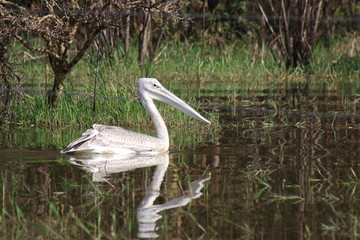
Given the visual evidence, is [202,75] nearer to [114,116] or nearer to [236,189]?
[114,116]

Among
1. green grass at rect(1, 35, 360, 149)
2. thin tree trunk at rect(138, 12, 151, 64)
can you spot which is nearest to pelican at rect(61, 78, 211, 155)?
green grass at rect(1, 35, 360, 149)

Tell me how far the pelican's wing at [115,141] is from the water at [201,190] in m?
0.12

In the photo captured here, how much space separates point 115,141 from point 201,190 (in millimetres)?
2137

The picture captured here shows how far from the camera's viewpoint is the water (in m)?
5.23

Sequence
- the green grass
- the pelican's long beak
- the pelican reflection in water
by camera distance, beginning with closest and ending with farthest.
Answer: the pelican reflection in water → the pelican's long beak → the green grass

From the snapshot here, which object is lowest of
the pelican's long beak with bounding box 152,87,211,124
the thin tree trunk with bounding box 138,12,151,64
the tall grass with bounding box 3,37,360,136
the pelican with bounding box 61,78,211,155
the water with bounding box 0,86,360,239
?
the water with bounding box 0,86,360,239

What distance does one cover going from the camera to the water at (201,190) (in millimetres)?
5234

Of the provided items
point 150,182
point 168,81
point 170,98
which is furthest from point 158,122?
point 168,81

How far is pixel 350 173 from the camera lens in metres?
7.10

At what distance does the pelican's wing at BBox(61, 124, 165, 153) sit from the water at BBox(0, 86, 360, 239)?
0.12 metres

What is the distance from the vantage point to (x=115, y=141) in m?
8.44

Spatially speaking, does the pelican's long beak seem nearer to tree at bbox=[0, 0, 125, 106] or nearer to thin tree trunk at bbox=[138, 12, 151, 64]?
tree at bbox=[0, 0, 125, 106]

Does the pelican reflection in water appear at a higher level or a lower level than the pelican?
lower

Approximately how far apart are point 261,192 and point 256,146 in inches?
98.4
